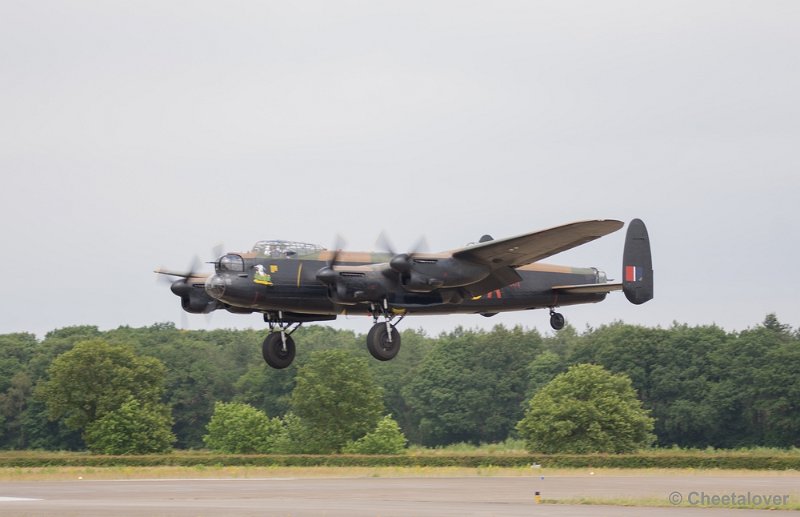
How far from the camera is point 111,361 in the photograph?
8969 centimetres

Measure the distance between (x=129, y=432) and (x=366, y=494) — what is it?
1845 inches

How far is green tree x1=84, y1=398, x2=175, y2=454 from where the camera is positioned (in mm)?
82938

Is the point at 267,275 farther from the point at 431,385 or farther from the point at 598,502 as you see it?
the point at 431,385

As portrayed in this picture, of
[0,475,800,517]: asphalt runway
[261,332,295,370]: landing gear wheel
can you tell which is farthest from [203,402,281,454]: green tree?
[261,332,295,370]: landing gear wheel

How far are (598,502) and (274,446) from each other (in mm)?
49608

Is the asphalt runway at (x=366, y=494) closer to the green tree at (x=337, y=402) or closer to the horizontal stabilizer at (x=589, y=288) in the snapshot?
the horizontal stabilizer at (x=589, y=288)

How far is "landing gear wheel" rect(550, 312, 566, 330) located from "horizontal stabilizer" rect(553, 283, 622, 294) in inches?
38.3

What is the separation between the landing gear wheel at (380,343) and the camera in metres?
41.1

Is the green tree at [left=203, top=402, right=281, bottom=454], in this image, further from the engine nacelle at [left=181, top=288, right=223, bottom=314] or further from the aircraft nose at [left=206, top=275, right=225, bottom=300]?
the aircraft nose at [left=206, top=275, right=225, bottom=300]

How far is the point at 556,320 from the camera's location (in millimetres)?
45750

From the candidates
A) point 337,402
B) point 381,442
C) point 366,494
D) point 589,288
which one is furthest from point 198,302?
point 337,402

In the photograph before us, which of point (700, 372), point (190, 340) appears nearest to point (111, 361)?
point (190, 340)

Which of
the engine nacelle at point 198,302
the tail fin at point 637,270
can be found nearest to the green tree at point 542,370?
the tail fin at point 637,270

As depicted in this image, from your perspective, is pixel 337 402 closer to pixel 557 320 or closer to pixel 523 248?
pixel 557 320
